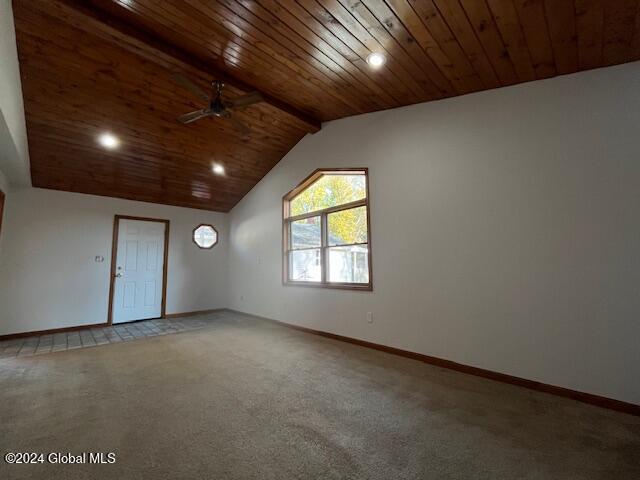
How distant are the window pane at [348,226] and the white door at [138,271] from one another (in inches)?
147

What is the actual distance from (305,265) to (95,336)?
344cm

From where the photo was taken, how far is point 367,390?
2566 mm

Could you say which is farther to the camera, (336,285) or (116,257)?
(116,257)

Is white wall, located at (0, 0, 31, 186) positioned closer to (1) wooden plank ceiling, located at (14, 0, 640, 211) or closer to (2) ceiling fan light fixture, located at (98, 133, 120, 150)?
(1) wooden plank ceiling, located at (14, 0, 640, 211)

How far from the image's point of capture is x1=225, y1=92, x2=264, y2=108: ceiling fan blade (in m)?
2.81

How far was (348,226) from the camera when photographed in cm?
429

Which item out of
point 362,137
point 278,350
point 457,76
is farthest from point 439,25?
point 278,350

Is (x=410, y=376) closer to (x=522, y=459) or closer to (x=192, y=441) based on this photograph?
(x=522, y=459)

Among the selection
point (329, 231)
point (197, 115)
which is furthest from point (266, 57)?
point (329, 231)

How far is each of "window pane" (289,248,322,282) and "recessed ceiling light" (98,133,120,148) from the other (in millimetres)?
3084

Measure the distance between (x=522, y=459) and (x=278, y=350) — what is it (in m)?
2.67

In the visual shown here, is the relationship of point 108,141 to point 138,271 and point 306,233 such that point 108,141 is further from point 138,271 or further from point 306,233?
point 306,233

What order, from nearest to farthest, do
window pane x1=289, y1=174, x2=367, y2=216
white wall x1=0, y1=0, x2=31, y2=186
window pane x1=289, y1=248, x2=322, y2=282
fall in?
white wall x1=0, y1=0, x2=31, y2=186, window pane x1=289, y1=174, x2=367, y2=216, window pane x1=289, y1=248, x2=322, y2=282

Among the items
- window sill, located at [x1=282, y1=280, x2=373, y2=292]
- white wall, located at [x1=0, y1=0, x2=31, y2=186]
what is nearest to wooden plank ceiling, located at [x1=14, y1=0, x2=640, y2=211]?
white wall, located at [x1=0, y1=0, x2=31, y2=186]
